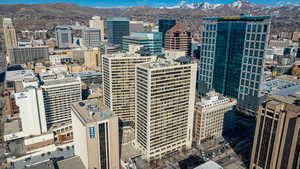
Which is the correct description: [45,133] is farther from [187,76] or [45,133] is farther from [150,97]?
[187,76]

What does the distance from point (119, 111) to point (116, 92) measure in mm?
11315

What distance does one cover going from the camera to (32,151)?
10112 cm

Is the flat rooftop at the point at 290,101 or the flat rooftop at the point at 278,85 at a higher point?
the flat rooftop at the point at 290,101

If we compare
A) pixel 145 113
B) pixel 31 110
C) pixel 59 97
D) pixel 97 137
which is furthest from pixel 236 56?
pixel 31 110

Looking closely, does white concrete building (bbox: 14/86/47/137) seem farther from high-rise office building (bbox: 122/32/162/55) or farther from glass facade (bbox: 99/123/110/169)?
high-rise office building (bbox: 122/32/162/55)

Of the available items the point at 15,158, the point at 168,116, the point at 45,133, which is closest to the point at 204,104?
the point at 168,116

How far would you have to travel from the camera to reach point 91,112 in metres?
79.6

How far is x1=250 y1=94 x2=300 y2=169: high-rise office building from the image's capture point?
7044 cm

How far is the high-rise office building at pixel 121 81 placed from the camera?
109 meters

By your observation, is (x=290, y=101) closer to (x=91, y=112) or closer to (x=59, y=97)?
(x=91, y=112)

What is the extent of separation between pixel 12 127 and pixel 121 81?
65.1m

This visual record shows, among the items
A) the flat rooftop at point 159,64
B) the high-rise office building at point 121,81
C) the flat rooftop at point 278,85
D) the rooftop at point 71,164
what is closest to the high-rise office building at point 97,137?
the rooftop at point 71,164

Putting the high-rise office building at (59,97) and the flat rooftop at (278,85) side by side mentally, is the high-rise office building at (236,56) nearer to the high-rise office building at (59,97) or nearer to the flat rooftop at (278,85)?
the flat rooftop at (278,85)

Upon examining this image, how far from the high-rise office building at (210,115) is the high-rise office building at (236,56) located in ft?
83.0
